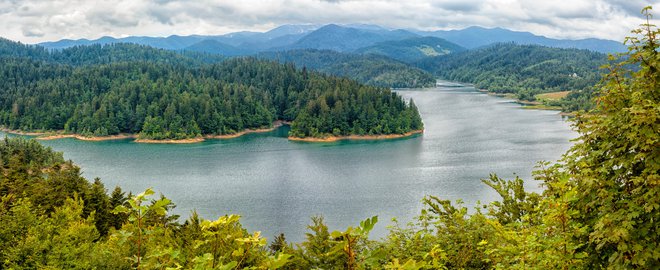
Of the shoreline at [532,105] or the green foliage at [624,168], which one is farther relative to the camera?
the shoreline at [532,105]

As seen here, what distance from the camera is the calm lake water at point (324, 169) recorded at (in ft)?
148

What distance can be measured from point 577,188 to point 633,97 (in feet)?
4.44

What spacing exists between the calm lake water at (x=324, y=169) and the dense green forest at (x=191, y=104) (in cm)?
636

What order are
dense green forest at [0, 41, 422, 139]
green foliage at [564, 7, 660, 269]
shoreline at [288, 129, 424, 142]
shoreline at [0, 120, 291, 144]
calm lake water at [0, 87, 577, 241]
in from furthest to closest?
dense green forest at [0, 41, 422, 139] < shoreline at [0, 120, 291, 144] < shoreline at [288, 129, 424, 142] < calm lake water at [0, 87, 577, 241] < green foliage at [564, 7, 660, 269]

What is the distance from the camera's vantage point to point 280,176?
60.2m

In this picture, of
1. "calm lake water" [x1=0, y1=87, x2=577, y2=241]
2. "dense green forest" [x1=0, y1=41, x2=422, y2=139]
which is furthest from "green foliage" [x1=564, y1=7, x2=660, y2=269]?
"dense green forest" [x1=0, y1=41, x2=422, y2=139]

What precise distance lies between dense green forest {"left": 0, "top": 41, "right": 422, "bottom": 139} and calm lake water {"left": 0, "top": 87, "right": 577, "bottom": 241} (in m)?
6.36

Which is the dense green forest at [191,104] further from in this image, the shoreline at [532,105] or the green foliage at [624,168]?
the green foliage at [624,168]

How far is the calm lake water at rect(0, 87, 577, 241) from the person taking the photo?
4512cm

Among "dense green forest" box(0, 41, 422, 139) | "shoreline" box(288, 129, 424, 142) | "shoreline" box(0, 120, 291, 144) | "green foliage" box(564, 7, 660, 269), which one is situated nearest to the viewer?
"green foliage" box(564, 7, 660, 269)

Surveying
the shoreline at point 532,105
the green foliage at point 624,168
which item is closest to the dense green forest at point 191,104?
the shoreline at point 532,105

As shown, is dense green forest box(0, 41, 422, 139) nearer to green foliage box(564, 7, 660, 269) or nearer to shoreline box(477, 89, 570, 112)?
shoreline box(477, 89, 570, 112)

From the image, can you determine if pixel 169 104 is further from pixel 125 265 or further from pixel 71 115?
pixel 125 265

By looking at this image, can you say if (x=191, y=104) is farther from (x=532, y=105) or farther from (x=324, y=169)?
(x=532, y=105)
